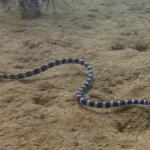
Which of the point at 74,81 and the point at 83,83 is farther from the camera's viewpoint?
the point at 74,81

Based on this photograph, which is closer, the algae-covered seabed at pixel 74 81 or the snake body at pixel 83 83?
the algae-covered seabed at pixel 74 81

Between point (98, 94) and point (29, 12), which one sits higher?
point (29, 12)

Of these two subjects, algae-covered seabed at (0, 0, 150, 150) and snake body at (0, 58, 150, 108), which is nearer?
algae-covered seabed at (0, 0, 150, 150)

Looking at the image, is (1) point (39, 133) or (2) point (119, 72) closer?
(1) point (39, 133)

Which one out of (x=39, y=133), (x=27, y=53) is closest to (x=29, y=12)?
(x=27, y=53)

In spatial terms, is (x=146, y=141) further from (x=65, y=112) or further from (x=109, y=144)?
(x=65, y=112)

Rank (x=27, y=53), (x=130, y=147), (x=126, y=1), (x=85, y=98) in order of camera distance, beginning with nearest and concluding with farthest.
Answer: (x=130, y=147), (x=85, y=98), (x=27, y=53), (x=126, y=1)

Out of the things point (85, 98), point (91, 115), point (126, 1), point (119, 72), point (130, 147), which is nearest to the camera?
point (130, 147)

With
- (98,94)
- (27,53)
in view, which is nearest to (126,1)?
(27,53)
